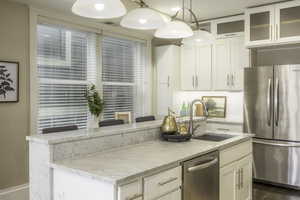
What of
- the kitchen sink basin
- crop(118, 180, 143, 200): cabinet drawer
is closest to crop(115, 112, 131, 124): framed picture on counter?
the kitchen sink basin

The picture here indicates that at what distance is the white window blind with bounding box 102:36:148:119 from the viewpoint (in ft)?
16.0

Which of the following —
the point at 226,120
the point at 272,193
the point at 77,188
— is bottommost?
the point at 272,193

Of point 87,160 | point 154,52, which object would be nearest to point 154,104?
point 154,52

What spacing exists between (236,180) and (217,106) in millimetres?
2379

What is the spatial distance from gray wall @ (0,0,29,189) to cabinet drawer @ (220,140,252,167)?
2.66 meters

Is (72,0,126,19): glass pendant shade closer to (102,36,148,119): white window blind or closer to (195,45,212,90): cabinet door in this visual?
(102,36,148,119): white window blind

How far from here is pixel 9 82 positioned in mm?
3562

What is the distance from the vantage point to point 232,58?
4.70 m

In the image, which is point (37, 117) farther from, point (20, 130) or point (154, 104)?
point (154, 104)

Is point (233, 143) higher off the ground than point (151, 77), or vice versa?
point (151, 77)

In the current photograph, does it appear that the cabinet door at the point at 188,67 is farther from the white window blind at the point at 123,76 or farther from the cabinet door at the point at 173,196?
the cabinet door at the point at 173,196

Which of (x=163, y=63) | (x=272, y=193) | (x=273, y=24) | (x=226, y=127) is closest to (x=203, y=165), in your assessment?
(x=272, y=193)

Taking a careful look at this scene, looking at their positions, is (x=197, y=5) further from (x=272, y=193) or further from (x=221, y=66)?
(x=272, y=193)

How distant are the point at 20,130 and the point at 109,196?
259 cm
